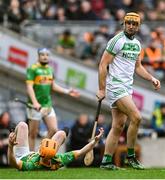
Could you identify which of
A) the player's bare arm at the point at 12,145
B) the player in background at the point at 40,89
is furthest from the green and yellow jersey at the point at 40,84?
the player's bare arm at the point at 12,145

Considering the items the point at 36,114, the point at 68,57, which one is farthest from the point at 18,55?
the point at 36,114

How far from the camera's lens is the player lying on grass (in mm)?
14320

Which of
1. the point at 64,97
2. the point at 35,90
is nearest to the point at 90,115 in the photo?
the point at 64,97

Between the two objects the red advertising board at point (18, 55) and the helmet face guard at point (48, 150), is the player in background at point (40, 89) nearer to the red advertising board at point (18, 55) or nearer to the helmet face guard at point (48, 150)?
the helmet face guard at point (48, 150)

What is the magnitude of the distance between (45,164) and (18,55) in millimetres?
10302

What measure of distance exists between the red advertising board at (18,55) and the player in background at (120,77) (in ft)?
30.8

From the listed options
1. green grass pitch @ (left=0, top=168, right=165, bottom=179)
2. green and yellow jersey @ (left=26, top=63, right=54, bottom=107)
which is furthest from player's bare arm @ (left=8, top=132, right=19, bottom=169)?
green and yellow jersey @ (left=26, top=63, right=54, bottom=107)

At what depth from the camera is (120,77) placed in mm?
15242

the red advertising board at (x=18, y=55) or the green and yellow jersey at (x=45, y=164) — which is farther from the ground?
the green and yellow jersey at (x=45, y=164)

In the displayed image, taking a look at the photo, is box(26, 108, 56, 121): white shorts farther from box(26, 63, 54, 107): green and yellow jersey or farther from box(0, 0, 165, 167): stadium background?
box(0, 0, 165, 167): stadium background

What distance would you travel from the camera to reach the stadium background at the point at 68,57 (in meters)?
24.6

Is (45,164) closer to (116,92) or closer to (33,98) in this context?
(116,92)

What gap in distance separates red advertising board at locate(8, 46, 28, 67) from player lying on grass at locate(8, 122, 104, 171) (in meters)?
9.49

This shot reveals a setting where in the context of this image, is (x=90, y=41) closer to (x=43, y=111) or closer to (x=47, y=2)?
(x=47, y=2)
